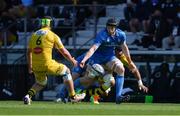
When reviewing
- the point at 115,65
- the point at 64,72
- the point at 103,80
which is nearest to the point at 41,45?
the point at 64,72

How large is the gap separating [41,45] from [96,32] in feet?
25.8

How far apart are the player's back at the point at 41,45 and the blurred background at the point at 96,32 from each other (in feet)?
18.1

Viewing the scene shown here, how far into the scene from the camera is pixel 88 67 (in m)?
19.4

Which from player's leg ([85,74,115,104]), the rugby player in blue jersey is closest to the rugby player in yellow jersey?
the rugby player in blue jersey

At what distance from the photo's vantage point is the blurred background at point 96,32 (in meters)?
23.0

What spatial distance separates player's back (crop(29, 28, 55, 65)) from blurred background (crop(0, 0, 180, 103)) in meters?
5.50

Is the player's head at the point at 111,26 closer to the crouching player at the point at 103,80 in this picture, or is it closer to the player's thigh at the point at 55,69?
the crouching player at the point at 103,80

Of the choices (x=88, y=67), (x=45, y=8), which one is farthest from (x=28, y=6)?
(x=88, y=67)

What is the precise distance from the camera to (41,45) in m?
17.7

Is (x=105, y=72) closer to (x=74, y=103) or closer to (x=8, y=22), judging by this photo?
(x=74, y=103)

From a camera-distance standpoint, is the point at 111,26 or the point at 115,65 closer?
the point at 111,26

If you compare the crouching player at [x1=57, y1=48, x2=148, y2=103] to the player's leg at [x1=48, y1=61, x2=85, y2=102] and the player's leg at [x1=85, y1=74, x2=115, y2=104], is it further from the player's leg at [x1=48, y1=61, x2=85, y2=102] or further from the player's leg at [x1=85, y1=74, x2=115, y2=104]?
the player's leg at [x1=48, y1=61, x2=85, y2=102]

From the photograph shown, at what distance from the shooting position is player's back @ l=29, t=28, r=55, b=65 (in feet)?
57.7

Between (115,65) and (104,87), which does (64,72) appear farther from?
(104,87)
